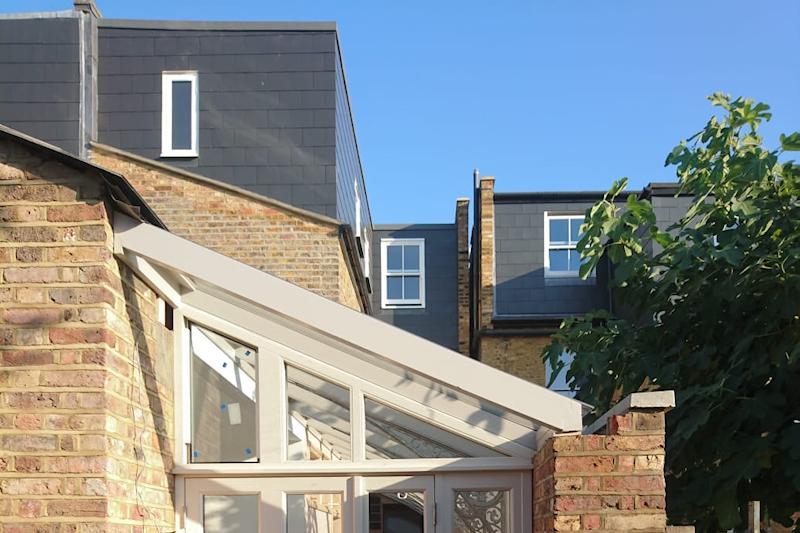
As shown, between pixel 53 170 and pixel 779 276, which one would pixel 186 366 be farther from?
pixel 779 276

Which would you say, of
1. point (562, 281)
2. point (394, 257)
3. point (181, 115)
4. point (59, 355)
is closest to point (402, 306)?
point (394, 257)

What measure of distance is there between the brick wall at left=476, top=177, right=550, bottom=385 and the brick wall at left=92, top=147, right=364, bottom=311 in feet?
23.3

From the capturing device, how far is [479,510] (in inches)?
214

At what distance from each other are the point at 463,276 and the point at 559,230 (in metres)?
3.93

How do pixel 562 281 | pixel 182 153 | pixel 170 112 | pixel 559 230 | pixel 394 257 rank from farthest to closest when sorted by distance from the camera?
pixel 394 257, pixel 559 230, pixel 562 281, pixel 170 112, pixel 182 153

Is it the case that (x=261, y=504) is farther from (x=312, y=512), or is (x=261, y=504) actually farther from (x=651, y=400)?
(x=651, y=400)

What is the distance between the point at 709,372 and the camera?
19.0 feet

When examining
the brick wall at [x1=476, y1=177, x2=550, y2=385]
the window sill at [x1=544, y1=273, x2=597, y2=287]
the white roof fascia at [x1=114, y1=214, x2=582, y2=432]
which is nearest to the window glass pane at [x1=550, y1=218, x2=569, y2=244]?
the window sill at [x1=544, y1=273, x2=597, y2=287]

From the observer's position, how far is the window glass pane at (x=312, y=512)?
211 inches

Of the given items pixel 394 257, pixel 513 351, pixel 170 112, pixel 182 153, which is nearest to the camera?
pixel 182 153

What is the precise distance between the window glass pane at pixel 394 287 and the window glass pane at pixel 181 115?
36.8 ft

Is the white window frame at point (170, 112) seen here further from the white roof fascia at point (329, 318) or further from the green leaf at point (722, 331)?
the white roof fascia at point (329, 318)

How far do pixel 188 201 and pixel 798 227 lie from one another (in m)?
8.71

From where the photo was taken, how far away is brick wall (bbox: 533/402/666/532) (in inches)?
165
